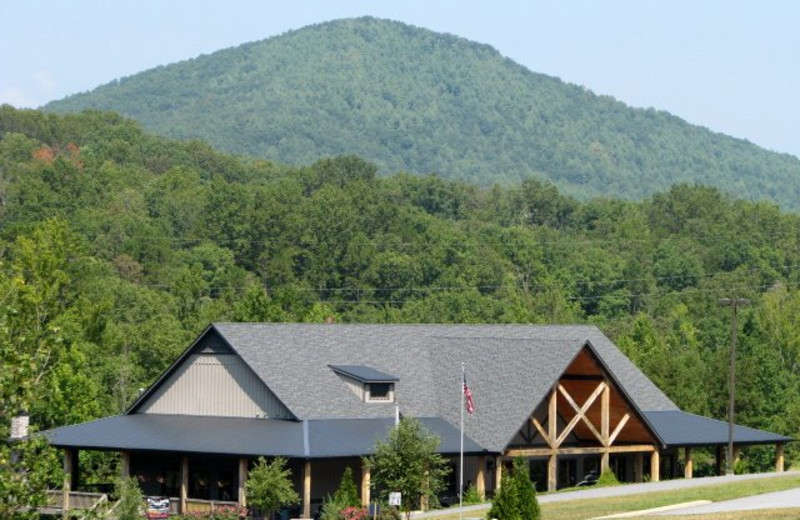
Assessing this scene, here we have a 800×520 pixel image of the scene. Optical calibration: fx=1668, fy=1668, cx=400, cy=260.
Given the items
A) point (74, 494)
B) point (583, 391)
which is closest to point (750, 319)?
point (583, 391)

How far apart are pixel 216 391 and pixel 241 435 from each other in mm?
4876

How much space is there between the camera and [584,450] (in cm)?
6731

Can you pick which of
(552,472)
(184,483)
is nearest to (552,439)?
(552,472)

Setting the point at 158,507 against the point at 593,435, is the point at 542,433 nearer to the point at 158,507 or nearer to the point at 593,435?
the point at 593,435

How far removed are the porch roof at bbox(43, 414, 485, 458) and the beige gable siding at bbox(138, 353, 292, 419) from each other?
19.0 inches

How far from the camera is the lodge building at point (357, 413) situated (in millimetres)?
61331

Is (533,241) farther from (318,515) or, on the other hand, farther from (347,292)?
(318,515)

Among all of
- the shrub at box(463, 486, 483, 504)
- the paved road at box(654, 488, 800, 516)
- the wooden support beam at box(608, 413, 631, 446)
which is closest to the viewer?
the paved road at box(654, 488, 800, 516)

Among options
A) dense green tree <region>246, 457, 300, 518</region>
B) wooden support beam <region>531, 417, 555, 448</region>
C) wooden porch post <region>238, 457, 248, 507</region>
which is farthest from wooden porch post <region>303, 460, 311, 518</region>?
wooden support beam <region>531, 417, 555, 448</region>

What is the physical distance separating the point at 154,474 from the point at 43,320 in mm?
33497

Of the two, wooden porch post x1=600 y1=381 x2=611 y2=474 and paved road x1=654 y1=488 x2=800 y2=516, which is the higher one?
wooden porch post x1=600 y1=381 x2=611 y2=474

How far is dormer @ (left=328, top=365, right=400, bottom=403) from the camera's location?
65.7 m

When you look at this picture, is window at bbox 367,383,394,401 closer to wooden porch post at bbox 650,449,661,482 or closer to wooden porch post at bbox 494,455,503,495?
wooden porch post at bbox 494,455,503,495

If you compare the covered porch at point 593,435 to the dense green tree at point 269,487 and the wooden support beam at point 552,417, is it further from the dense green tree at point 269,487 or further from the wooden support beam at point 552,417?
the dense green tree at point 269,487
